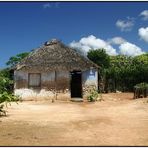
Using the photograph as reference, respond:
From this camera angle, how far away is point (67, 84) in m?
28.2

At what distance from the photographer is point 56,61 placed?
92.1 feet

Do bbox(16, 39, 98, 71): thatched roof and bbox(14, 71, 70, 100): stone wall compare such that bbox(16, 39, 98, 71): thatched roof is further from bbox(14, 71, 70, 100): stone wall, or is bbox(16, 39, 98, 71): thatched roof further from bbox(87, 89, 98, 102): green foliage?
bbox(87, 89, 98, 102): green foliage

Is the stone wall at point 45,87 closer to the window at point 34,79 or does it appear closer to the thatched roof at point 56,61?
the window at point 34,79

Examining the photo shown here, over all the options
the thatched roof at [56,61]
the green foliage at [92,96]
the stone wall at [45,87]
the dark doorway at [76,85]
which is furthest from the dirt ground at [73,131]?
the dark doorway at [76,85]

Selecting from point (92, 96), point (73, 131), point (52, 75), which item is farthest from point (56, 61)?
point (73, 131)

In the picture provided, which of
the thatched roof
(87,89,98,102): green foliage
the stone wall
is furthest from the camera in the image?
the stone wall

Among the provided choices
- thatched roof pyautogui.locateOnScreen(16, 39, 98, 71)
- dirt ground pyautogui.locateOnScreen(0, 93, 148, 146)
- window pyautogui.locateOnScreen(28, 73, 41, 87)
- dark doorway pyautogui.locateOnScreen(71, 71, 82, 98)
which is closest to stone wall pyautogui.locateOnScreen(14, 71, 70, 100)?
window pyautogui.locateOnScreen(28, 73, 41, 87)

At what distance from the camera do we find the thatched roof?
2783 centimetres

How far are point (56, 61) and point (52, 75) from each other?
3.39 feet

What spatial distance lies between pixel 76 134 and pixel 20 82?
17.0 meters

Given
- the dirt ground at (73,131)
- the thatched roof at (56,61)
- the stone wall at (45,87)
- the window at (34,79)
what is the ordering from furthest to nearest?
the window at (34,79)
the stone wall at (45,87)
the thatched roof at (56,61)
the dirt ground at (73,131)

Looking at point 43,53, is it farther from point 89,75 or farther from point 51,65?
point 89,75

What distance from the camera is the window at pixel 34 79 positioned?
92.7ft

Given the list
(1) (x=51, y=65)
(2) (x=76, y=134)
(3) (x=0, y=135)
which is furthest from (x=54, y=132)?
(1) (x=51, y=65)
